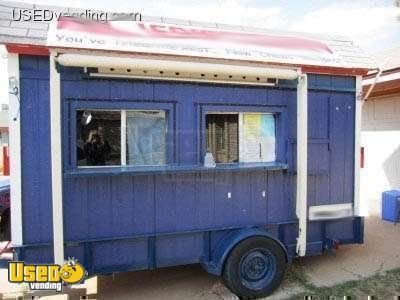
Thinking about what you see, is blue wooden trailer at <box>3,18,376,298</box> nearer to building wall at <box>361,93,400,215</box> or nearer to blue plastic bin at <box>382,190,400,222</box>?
blue plastic bin at <box>382,190,400,222</box>

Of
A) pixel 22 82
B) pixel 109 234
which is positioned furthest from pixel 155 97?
pixel 109 234

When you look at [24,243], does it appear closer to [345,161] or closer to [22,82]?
[22,82]

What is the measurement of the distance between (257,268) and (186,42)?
319 cm

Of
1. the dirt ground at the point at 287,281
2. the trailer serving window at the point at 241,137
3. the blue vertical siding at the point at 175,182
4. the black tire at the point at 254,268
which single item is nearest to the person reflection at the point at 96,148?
the blue vertical siding at the point at 175,182

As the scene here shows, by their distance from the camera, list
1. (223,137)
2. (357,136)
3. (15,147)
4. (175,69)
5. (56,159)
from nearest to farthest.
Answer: (56,159) → (15,147) → (175,69) → (223,137) → (357,136)

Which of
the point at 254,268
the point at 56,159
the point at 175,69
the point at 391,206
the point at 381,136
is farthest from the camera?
the point at 381,136

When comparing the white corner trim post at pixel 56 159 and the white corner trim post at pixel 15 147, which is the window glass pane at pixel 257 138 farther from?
the white corner trim post at pixel 15 147

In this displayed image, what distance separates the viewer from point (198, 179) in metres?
4.66

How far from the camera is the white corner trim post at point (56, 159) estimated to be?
3.78 meters

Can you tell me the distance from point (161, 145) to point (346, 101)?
9.96 ft

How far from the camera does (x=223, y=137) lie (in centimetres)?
491

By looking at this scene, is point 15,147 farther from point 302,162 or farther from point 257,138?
point 302,162
